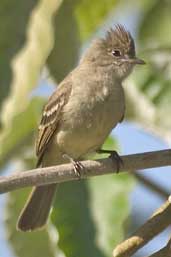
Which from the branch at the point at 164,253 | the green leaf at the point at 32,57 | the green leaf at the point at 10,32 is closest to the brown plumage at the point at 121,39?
the green leaf at the point at 32,57

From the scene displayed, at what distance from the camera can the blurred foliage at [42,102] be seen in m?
2.32

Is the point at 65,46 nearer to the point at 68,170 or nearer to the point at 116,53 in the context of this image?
the point at 68,170

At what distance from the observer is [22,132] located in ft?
10.2

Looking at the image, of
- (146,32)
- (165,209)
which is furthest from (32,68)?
(146,32)

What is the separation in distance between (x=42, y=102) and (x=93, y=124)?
91cm

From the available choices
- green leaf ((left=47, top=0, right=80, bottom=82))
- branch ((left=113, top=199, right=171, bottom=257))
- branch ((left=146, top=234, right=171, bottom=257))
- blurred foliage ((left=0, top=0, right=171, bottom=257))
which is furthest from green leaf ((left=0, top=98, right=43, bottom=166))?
branch ((left=146, top=234, right=171, bottom=257))

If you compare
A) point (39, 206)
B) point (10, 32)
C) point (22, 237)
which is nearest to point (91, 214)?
point (22, 237)

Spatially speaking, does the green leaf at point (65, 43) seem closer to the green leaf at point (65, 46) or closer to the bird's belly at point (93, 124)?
the green leaf at point (65, 46)

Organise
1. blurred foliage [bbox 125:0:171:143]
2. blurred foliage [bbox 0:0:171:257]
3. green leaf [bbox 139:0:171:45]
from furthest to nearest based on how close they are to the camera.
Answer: green leaf [bbox 139:0:171:45] < blurred foliage [bbox 125:0:171:143] < blurred foliage [bbox 0:0:171:257]

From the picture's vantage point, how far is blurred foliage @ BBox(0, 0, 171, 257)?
232cm

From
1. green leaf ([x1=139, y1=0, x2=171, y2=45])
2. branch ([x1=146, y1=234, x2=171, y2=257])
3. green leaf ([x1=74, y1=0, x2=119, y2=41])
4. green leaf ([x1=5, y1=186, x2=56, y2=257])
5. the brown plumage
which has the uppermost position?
green leaf ([x1=74, y1=0, x2=119, y2=41])

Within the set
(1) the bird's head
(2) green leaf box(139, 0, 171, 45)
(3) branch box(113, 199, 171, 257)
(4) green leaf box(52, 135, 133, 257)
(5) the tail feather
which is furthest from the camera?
(1) the bird's head

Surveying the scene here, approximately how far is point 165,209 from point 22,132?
1154 mm

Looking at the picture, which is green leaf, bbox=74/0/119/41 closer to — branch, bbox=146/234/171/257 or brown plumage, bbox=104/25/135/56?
brown plumage, bbox=104/25/135/56
